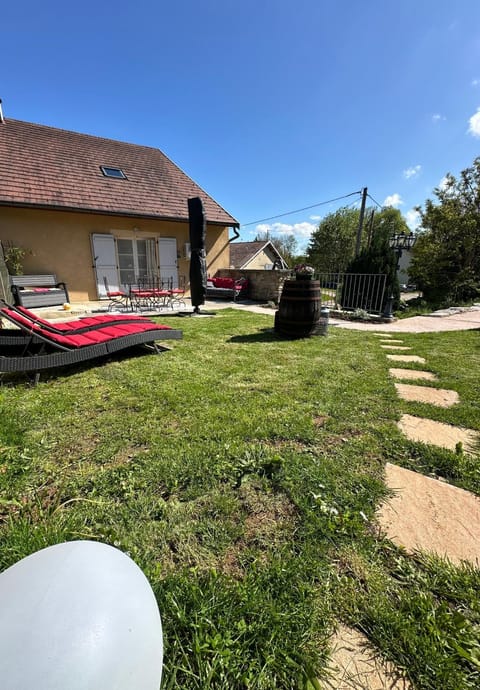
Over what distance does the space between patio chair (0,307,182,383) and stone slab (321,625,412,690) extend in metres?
3.20

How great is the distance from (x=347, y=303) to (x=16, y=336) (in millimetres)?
9347

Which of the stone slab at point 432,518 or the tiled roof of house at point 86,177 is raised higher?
the tiled roof of house at point 86,177

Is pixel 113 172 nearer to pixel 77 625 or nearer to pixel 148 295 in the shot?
pixel 148 295

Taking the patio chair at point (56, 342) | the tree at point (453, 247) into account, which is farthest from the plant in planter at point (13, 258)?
the tree at point (453, 247)

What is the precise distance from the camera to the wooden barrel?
479cm

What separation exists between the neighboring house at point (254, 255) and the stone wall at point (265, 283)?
13217 mm

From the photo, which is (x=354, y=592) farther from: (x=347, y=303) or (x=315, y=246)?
(x=315, y=246)

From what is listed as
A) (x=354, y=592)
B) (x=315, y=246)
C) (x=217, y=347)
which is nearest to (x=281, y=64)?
(x=217, y=347)

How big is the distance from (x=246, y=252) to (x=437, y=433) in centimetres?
2488

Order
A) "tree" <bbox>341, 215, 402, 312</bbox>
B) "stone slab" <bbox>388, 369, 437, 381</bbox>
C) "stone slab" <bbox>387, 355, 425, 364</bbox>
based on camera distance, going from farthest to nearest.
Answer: "tree" <bbox>341, 215, 402, 312</bbox> → "stone slab" <bbox>387, 355, 425, 364</bbox> → "stone slab" <bbox>388, 369, 437, 381</bbox>

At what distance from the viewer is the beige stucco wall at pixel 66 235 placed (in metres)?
8.77

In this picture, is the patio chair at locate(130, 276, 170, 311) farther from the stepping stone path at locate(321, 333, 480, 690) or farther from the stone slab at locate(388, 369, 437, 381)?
the stepping stone path at locate(321, 333, 480, 690)

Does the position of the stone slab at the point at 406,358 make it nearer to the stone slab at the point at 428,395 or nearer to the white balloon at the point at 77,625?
the stone slab at the point at 428,395

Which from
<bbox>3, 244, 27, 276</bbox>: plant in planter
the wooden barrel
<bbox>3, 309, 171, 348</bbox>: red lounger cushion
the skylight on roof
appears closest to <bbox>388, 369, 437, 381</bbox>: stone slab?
the wooden barrel
